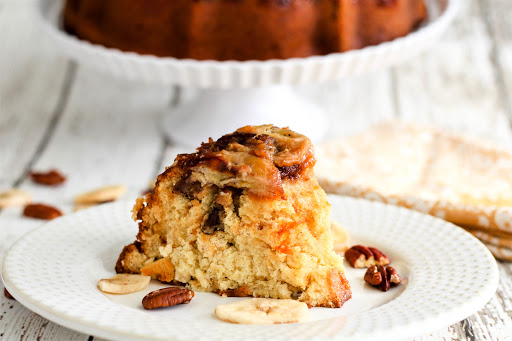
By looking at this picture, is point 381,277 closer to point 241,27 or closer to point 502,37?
point 241,27

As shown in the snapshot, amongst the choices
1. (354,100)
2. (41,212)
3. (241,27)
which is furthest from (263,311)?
(354,100)

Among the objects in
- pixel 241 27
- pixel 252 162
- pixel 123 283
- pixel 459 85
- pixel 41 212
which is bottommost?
pixel 41 212

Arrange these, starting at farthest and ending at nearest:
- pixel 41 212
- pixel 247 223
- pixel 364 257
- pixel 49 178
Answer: pixel 49 178 < pixel 41 212 < pixel 364 257 < pixel 247 223

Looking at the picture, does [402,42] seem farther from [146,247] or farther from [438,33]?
[146,247]

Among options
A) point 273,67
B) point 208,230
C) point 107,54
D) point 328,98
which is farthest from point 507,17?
point 208,230

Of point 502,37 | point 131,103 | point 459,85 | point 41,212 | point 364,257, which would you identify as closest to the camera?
point 364,257

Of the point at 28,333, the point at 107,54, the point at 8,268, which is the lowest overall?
the point at 28,333

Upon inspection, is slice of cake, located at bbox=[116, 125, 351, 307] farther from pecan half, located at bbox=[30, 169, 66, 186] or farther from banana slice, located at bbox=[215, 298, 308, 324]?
pecan half, located at bbox=[30, 169, 66, 186]
